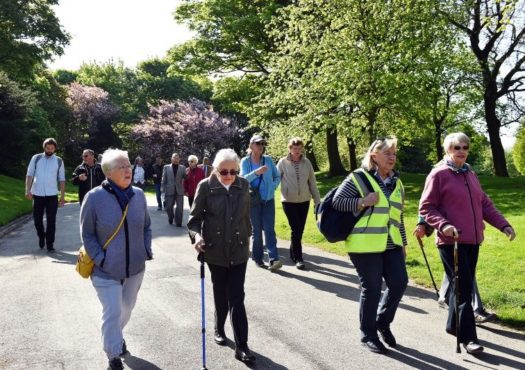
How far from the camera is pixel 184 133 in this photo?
3869cm

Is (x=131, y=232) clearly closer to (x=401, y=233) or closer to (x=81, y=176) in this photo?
(x=401, y=233)

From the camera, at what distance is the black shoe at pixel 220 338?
480cm

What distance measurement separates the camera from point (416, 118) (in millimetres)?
19750

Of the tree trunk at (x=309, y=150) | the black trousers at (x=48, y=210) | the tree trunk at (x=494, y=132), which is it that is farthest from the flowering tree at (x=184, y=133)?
the black trousers at (x=48, y=210)

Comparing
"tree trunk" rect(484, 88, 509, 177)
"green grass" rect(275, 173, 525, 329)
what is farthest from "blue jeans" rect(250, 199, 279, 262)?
"tree trunk" rect(484, 88, 509, 177)

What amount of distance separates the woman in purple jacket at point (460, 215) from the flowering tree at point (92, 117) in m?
45.4

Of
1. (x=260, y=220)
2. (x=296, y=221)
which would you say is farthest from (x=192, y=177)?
(x=296, y=221)

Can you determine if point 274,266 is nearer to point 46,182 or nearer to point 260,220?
point 260,220

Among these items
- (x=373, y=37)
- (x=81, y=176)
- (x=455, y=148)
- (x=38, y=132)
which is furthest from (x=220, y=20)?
(x=455, y=148)

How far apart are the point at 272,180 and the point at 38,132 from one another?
34569 mm

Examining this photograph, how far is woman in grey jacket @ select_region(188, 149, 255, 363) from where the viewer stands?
14.7 ft

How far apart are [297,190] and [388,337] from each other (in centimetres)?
378

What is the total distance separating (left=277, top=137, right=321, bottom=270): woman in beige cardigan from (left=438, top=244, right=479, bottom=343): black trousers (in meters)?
3.50

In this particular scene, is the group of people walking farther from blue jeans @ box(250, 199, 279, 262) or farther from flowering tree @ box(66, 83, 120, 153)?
flowering tree @ box(66, 83, 120, 153)
